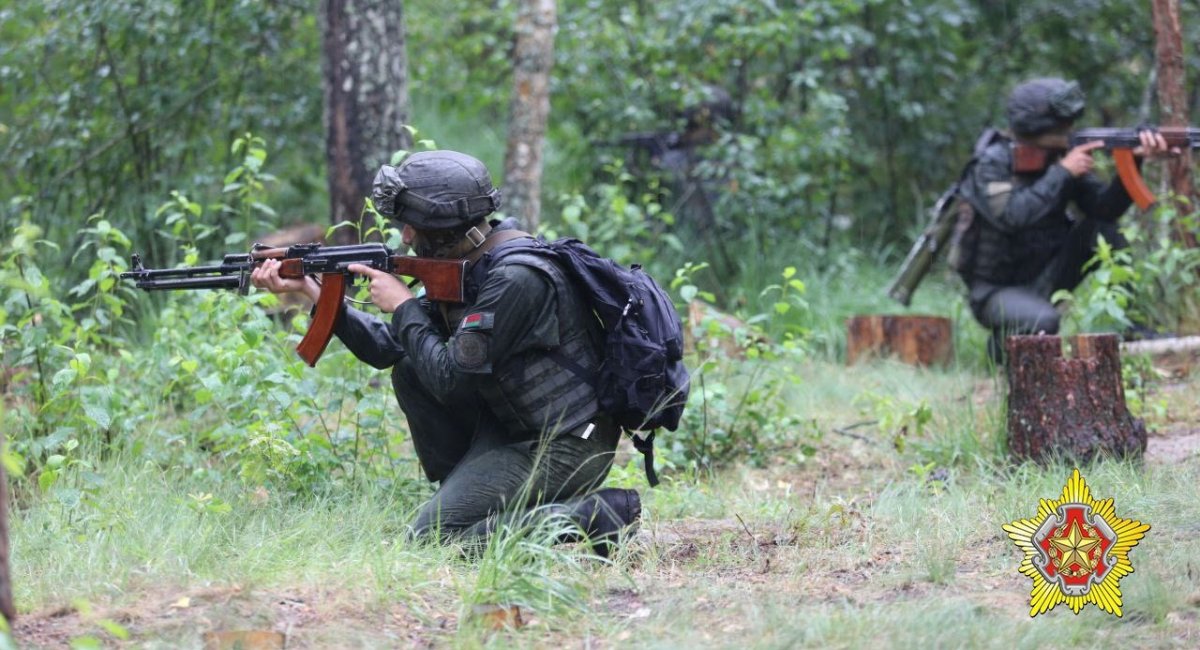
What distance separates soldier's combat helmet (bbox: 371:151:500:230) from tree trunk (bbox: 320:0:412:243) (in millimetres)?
2491

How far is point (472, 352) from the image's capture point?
12.8 ft

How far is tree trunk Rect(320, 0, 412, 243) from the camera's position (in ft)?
21.5

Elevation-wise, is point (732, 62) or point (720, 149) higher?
point (732, 62)

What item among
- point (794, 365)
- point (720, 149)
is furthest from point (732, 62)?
point (794, 365)

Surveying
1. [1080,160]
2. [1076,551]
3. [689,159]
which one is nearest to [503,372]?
[1076,551]

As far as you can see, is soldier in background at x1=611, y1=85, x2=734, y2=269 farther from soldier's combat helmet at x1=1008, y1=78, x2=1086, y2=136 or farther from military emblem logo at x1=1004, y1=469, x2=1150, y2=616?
military emblem logo at x1=1004, y1=469, x2=1150, y2=616

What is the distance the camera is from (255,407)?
4.73 metres

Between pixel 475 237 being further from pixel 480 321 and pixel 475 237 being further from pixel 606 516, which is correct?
pixel 606 516

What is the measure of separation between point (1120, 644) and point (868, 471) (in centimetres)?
258

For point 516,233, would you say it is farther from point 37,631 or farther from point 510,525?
point 37,631

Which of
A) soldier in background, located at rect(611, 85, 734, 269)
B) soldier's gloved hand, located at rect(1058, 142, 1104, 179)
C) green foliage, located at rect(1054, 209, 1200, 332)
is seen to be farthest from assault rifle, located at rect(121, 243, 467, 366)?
soldier in background, located at rect(611, 85, 734, 269)

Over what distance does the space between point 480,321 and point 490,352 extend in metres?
0.11

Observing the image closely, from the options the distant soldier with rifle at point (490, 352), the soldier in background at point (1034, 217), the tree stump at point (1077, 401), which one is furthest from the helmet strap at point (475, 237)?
the soldier in background at point (1034, 217)

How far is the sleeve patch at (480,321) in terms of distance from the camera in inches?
153
